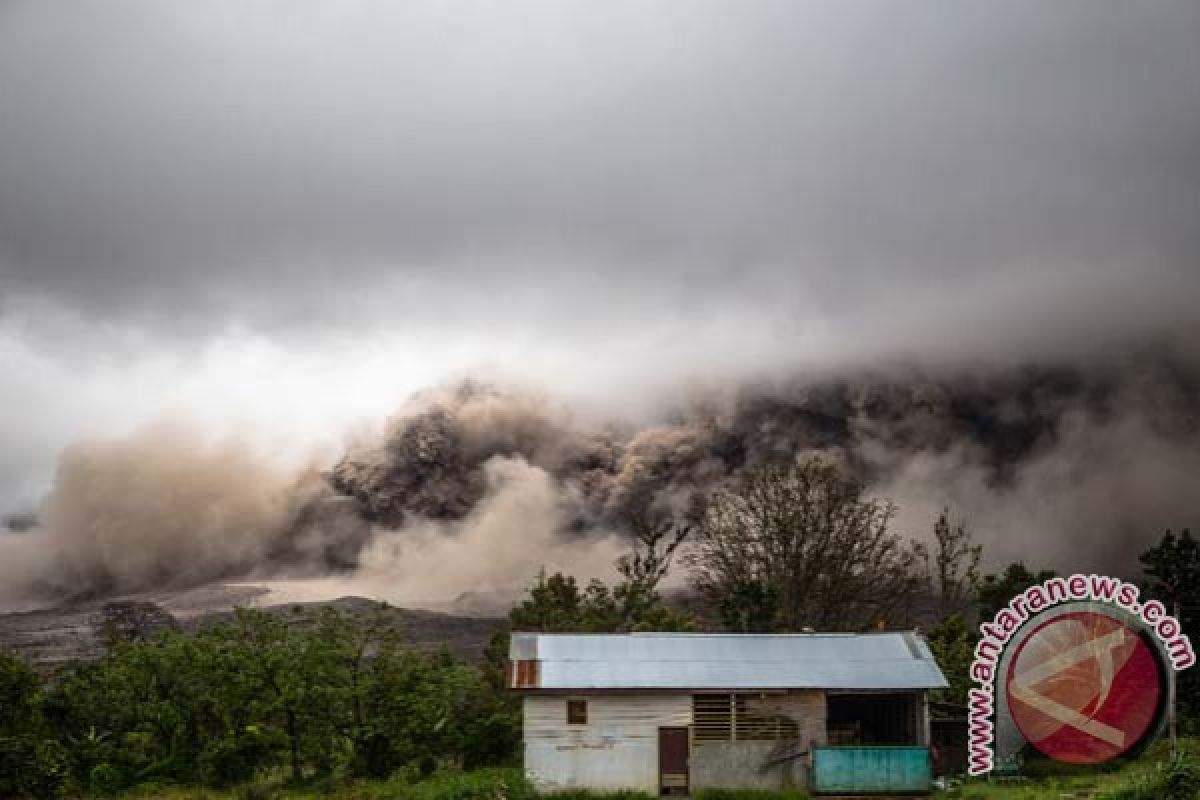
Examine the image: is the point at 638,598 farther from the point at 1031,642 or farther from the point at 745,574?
the point at 1031,642

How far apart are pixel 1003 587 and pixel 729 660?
21.7 metres

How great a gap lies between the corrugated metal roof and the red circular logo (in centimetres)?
223

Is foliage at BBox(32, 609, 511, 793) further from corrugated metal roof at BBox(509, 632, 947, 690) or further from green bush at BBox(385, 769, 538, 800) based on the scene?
corrugated metal roof at BBox(509, 632, 947, 690)

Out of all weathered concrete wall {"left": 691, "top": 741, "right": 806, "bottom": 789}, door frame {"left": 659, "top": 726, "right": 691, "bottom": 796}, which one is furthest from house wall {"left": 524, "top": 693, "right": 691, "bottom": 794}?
weathered concrete wall {"left": 691, "top": 741, "right": 806, "bottom": 789}

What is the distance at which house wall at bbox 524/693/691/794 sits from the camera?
30328 millimetres

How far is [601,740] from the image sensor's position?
30609mm

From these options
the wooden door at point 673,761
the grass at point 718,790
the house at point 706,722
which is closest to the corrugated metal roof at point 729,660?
the house at point 706,722

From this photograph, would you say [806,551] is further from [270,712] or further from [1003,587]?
[270,712]

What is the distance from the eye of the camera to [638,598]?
4728 cm

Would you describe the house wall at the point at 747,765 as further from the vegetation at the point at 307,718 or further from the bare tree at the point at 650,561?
the bare tree at the point at 650,561

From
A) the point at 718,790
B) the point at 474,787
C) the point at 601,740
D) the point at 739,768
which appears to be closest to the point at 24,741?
the point at 474,787

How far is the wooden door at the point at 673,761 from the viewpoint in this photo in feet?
100

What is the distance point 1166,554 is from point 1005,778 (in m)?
16.9

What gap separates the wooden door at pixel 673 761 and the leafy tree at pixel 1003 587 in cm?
2277
